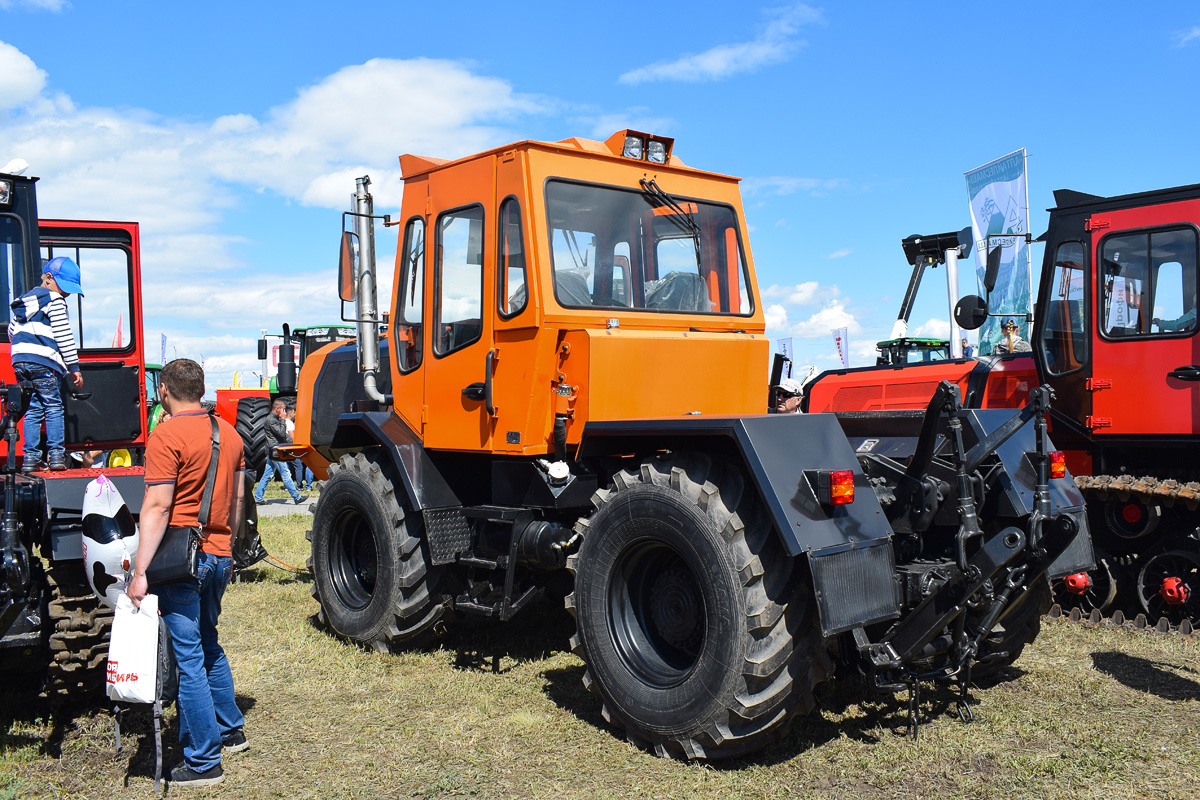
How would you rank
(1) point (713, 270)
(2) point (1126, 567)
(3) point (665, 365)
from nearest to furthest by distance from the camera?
1. (3) point (665, 365)
2. (1) point (713, 270)
3. (2) point (1126, 567)

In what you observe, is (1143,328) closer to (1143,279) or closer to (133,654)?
(1143,279)

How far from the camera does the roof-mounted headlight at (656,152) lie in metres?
5.95

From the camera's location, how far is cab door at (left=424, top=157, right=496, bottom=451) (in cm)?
566

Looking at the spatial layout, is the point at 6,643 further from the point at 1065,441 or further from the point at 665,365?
the point at 1065,441

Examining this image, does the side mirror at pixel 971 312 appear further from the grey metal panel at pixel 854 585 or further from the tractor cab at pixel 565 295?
the grey metal panel at pixel 854 585

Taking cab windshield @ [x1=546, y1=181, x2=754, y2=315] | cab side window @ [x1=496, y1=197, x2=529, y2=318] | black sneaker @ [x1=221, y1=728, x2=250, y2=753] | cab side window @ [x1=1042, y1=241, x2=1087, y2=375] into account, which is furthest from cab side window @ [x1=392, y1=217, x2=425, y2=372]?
cab side window @ [x1=1042, y1=241, x2=1087, y2=375]

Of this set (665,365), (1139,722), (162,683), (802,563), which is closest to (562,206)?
(665,365)

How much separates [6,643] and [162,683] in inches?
30.5

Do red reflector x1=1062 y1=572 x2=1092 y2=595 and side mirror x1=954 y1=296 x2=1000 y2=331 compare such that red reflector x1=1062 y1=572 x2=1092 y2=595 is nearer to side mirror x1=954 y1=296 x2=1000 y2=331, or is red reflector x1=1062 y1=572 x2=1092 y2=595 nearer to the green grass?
the green grass

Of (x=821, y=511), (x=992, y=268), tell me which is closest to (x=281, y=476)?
(x=992, y=268)

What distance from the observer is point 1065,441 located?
7551mm

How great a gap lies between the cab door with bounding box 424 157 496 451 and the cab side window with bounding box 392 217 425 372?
5.1 inches

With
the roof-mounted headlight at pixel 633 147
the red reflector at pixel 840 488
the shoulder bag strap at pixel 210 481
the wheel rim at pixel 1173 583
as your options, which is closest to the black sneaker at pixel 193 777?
the shoulder bag strap at pixel 210 481

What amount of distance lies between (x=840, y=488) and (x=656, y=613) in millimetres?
1217
